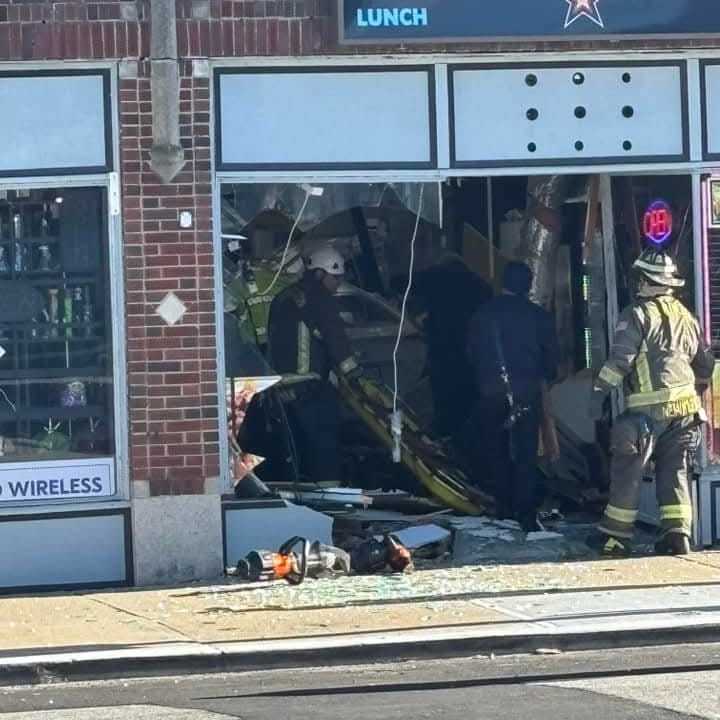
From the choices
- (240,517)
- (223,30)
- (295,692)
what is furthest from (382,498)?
(295,692)

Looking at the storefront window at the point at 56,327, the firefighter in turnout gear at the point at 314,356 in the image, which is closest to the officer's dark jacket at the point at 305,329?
the firefighter in turnout gear at the point at 314,356

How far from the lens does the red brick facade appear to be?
1152cm

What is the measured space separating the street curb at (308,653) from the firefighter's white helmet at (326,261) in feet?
15.1

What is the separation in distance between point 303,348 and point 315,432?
0.66m

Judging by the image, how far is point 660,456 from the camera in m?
12.1

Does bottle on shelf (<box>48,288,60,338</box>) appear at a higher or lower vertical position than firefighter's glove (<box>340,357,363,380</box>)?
higher

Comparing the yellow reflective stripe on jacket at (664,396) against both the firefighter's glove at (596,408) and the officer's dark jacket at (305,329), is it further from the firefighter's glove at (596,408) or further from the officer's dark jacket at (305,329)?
the officer's dark jacket at (305,329)

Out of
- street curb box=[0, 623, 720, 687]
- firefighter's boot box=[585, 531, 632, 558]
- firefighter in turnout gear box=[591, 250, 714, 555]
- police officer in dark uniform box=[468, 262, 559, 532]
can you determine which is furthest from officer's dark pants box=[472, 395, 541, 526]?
street curb box=[0, 623, 720, 687]

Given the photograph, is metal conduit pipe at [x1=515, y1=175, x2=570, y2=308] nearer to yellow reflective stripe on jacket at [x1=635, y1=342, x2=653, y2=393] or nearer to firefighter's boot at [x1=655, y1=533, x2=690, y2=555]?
yellow reflective stripe on jacket at [x1=635, y1=342, x2=653, y2=393]

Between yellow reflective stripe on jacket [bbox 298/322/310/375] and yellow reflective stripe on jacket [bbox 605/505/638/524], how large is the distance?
2789mm

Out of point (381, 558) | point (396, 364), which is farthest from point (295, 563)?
point (396, 364)

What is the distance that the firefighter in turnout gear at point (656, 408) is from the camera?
1198cm

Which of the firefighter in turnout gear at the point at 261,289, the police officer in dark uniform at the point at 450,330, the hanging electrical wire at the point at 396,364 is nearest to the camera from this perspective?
the firefighter in turnout gear at the point at 261,289

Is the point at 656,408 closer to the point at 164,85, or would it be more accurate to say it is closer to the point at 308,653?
the point at 308,653
